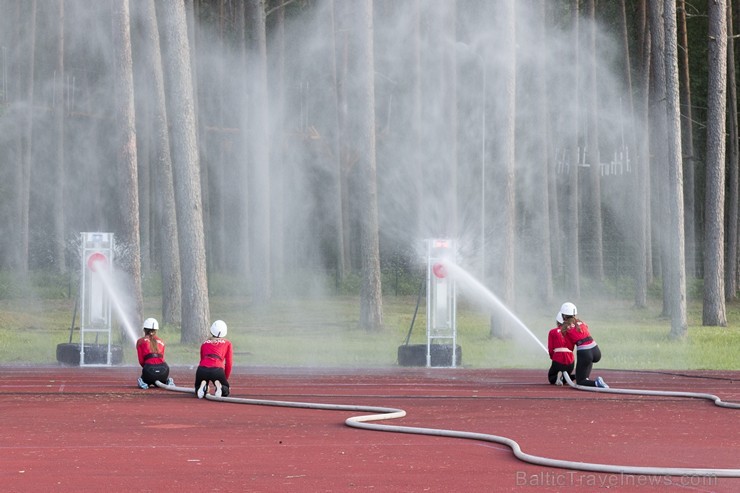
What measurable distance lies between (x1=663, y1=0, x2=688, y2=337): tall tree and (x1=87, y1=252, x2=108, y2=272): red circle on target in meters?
14.4

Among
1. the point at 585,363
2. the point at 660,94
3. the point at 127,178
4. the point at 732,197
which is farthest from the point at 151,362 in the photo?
the point at 732,197

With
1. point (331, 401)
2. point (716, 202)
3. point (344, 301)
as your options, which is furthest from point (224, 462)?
point (344, 301)

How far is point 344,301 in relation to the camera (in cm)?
4669

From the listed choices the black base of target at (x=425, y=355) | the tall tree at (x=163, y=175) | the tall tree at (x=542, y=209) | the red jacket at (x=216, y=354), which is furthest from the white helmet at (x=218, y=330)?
the tall tree at (x=542, y=209)

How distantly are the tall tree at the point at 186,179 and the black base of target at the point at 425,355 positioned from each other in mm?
5513

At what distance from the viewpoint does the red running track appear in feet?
33.7

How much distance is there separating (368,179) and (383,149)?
23.1 meters

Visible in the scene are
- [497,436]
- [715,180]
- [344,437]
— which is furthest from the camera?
[715,180]

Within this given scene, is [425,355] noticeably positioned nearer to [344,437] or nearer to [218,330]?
[218,330]

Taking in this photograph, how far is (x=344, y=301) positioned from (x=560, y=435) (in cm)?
3331

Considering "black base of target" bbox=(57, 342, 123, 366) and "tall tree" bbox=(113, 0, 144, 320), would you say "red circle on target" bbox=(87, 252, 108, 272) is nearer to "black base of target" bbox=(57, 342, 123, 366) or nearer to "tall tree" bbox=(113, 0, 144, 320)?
"black base of target" bbox=(57, 342, 123, 366)

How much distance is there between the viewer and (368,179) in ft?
107

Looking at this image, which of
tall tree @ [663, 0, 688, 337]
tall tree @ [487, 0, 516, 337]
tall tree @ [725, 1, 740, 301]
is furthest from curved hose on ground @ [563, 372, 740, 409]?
tall tree @ [725, 1, 740, 301]

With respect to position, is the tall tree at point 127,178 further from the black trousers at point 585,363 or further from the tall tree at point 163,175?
the black trousers at point 585,363
